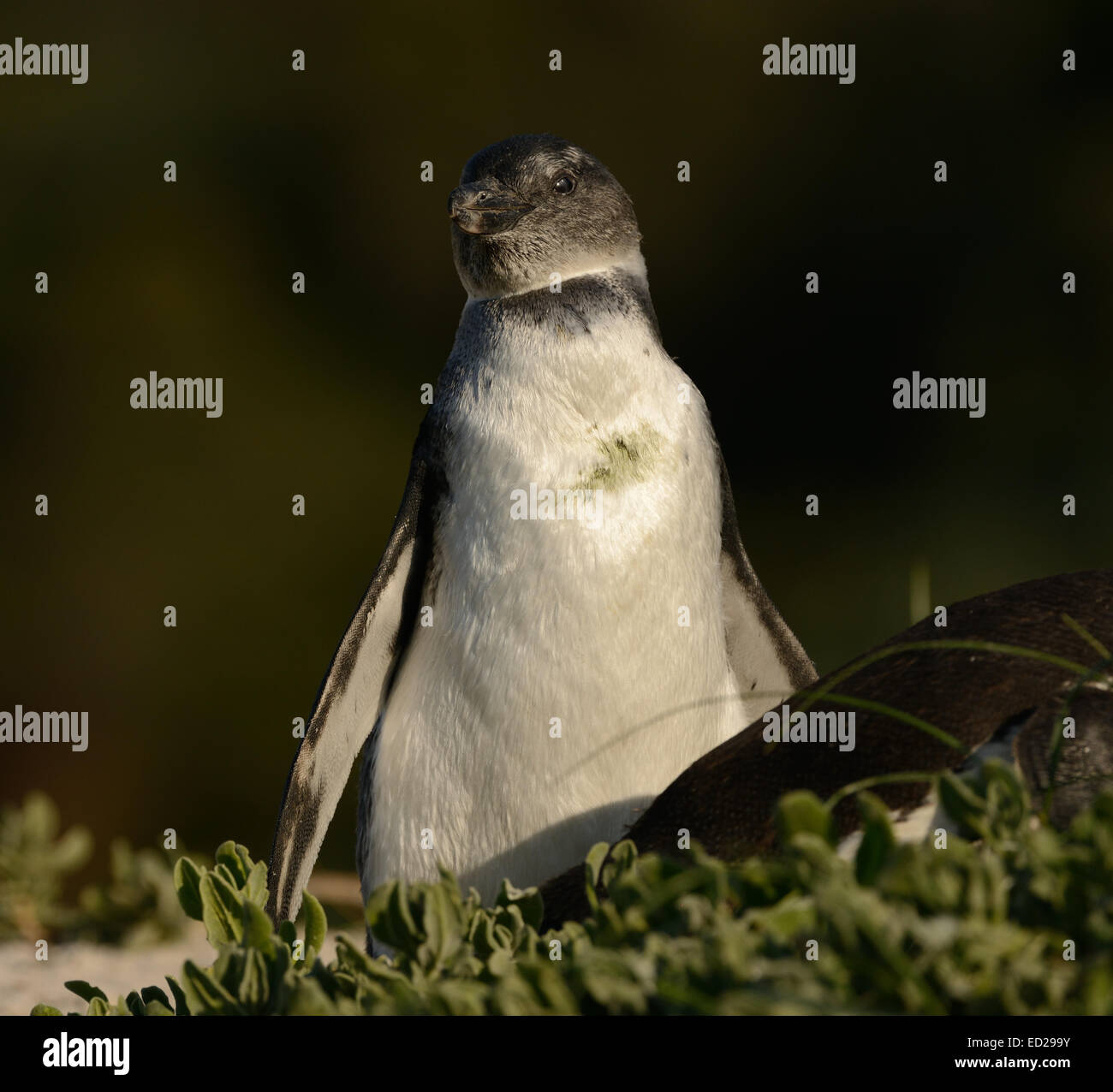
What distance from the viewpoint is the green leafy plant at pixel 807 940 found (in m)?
0.71

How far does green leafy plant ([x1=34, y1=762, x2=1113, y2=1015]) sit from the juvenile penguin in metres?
0.72

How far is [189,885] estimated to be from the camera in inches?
45.8

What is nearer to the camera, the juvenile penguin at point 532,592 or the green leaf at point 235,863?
the green leaf at point 235,863

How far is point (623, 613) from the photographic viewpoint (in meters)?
1.72

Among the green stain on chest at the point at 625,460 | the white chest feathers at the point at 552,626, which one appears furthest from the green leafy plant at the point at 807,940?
the green stain on chest at the point at 625,460

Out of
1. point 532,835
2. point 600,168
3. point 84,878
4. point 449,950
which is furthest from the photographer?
point 84,878

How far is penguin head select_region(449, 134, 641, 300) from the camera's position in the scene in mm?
1861

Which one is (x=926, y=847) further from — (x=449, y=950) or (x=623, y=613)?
(x=623, y=613)

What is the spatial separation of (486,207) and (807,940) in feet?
4.24

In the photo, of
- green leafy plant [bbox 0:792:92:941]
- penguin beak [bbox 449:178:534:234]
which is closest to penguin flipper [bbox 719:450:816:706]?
penguin beak [bbox 449:178:534:234]

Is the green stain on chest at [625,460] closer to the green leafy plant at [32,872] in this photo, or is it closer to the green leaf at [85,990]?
the green leaf at [85,990]

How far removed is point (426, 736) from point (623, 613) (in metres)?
0.33
